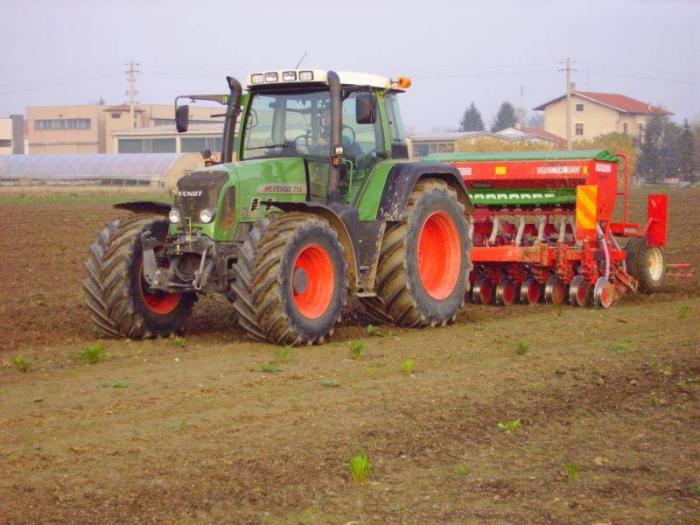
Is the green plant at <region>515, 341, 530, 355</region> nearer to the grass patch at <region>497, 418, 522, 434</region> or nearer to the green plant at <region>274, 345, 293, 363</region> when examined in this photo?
the green plant at <region>274, 345, 293, 363</region>

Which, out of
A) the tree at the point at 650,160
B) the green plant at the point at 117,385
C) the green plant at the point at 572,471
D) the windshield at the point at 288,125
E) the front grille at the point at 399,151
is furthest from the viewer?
the tree at the point at 650,160

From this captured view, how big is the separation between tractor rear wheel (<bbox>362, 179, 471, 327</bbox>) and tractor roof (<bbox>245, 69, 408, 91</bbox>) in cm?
118

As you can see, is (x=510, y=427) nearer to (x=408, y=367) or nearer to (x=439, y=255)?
(x=408, y=367)

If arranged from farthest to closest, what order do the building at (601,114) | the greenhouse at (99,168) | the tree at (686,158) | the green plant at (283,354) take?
the building at (601,114)
the tree at (686,158)
the greenhouse at (99,168)
the green plant at (283,354)

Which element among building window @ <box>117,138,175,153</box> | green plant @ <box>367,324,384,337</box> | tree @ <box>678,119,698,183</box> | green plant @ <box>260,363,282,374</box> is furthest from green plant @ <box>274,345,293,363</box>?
building window @ <box>117,138,175,153</box>

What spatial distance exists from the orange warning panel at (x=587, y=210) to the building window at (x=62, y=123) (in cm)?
9026

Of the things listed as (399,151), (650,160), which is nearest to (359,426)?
(399,151)

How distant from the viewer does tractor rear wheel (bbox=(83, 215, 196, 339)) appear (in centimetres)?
964

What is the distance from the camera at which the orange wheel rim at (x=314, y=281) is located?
9.69 m

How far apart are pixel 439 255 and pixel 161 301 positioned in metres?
3.09

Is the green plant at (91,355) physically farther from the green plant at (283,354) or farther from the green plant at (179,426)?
the green plant at (179,426)

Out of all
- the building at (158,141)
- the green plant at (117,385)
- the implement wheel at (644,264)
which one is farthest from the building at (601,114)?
the green plant at (117,385)

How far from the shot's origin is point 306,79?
10.2 metres

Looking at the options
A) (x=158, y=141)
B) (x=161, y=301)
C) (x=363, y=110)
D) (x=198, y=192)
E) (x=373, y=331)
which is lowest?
(x=373, y=331)
